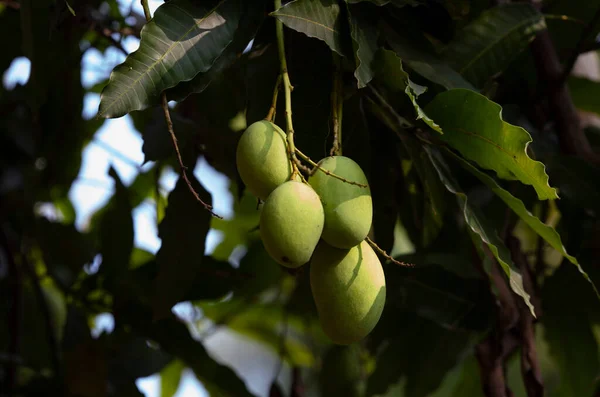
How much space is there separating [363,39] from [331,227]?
0.22 m

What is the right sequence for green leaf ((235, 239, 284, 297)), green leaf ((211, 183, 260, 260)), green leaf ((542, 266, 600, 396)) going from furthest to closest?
green leaf ((211, 183, 260, 260)) < green leaf ((235, 239, 284, 297)) < green leaf ((542, 266, 600, 396))

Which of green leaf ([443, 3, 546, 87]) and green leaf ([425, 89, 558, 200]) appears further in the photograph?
green leaf ([443, 3, 546, 87])

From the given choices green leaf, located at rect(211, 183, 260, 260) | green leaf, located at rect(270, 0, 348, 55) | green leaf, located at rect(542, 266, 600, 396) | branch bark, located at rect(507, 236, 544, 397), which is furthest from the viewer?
green leaf, located at rect(211, 183, 260, 260)

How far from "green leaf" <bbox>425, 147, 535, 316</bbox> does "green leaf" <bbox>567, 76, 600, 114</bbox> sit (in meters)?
0.65

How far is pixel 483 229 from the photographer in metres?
0.76

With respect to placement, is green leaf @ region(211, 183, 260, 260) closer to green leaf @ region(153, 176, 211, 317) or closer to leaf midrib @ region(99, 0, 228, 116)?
green leaf @ region(153, 176, 211, 317)

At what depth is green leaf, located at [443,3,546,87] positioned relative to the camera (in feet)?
3.00

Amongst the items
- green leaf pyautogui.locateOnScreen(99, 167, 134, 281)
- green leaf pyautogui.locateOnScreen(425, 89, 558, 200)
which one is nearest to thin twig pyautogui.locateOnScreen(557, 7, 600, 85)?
green leaf pyautogui.locateOnScreen(425, 89, 558, 200)

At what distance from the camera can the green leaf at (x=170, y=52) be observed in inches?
25.4

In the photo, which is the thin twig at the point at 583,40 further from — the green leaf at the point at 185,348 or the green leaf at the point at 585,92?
the green leaf at the point at 185,348

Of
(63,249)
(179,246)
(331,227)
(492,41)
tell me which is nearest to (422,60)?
(492,41)

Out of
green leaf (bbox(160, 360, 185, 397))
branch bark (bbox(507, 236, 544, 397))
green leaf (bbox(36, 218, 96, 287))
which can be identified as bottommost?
green leaf (bbox(160, 360, 185, 397))

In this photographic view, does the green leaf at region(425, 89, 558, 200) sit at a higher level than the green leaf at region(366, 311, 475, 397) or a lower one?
higher

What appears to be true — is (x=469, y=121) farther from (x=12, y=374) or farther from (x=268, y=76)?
(x=12, y=374)
